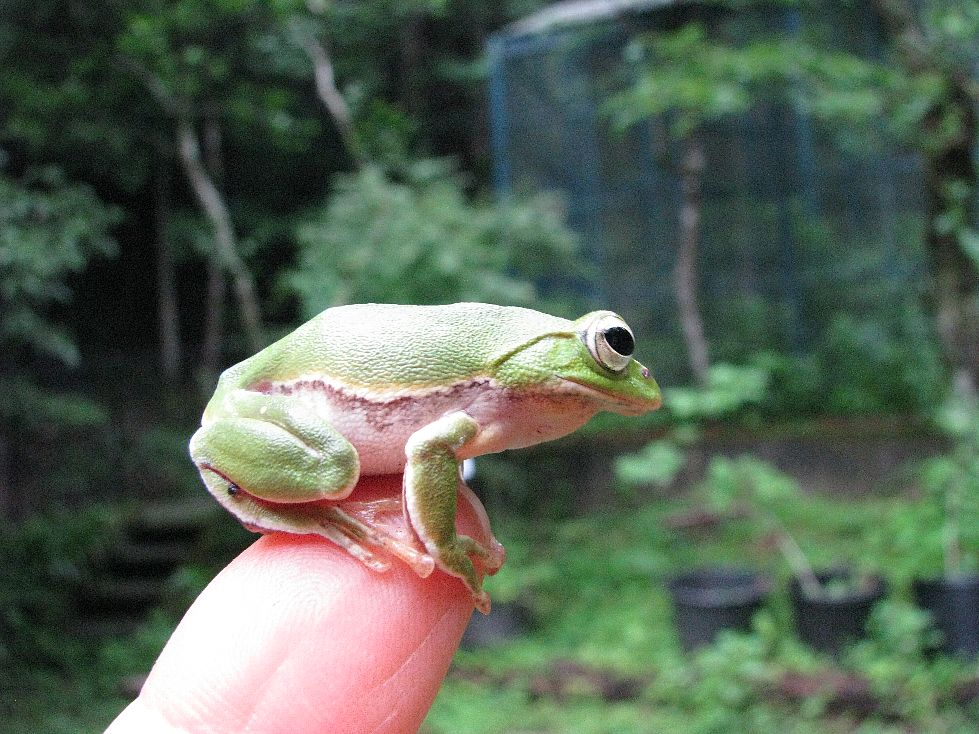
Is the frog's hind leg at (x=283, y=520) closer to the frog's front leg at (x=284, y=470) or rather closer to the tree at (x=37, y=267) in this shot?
the frog's front leg at (x=284, y=470)

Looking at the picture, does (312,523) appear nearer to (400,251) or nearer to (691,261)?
(400,251)

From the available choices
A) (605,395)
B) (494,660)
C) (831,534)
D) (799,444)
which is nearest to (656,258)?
(799,444)

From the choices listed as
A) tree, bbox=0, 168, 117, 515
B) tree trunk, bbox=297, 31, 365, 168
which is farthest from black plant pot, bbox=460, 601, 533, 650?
tree trunk, bbox=297, 31, 365, 168

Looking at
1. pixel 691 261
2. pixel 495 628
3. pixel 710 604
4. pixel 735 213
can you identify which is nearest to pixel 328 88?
pixel 691 261

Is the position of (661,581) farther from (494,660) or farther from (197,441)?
(197,441)

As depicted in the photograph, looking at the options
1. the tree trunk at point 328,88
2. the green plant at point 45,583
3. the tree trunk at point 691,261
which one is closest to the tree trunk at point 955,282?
the tree trunk at point 691,261
